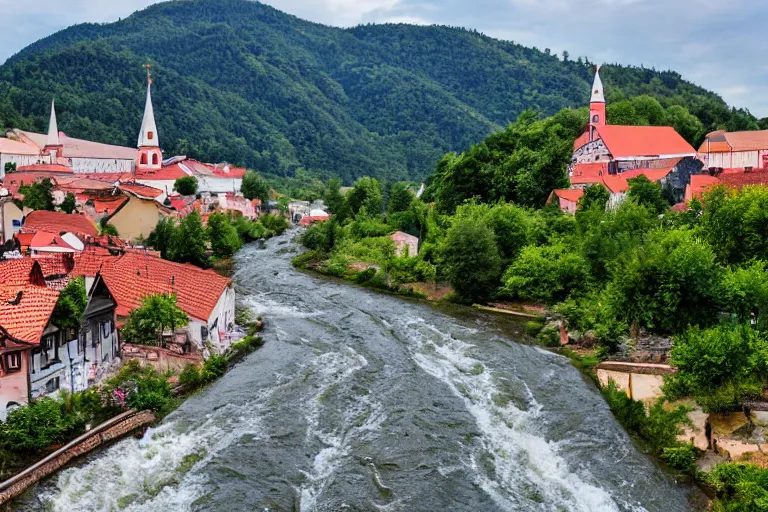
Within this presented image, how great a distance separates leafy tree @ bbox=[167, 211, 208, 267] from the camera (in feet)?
164

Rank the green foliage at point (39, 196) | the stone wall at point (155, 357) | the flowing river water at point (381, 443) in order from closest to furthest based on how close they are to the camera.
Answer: the flowing river water at point (381, 443) → the stone wall at point (155, 357) → the green foliage at point (39, 196)

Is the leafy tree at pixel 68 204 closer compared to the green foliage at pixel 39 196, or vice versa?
the green foliage at pixel 39 196

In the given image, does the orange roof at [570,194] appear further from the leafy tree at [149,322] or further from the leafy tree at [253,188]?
the leafy tree at [253,188]

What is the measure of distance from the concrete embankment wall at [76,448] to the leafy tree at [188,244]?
2749cm

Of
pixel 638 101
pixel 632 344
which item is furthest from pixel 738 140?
pixel 632 344

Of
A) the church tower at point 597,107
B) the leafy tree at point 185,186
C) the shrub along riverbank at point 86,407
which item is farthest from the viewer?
the leafy tree at point 185,186

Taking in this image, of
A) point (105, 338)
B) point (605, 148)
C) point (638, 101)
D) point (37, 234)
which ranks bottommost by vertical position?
point (105, 338)

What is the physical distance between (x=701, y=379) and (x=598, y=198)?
29.1 metres

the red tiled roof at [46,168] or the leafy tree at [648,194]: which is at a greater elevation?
the red tiled roof at [46,168]

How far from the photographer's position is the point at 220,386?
26984mm

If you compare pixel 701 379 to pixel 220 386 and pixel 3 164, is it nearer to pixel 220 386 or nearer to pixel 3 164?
pixel 220 386

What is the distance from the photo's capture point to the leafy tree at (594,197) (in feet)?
168

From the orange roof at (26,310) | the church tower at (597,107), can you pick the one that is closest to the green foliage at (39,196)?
the orange roof at (26,310)

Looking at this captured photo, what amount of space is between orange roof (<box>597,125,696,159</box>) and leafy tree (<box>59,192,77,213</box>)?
3931 centimetres
